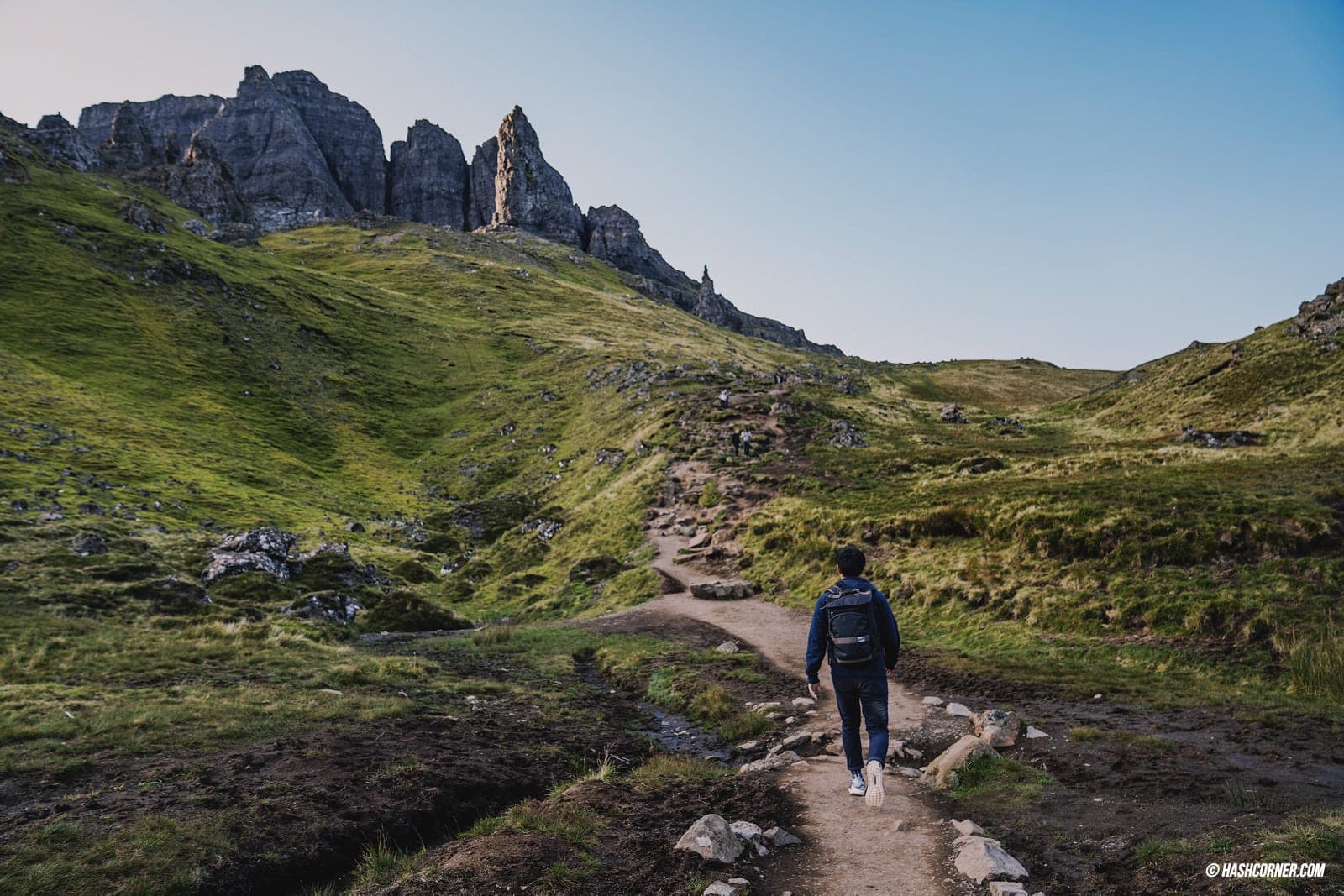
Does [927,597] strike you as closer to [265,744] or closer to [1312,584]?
[1312,584]

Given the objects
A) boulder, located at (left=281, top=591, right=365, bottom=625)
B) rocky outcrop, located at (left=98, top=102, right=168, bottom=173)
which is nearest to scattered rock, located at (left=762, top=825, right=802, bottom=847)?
boulder, located at (left=281, top=591, right=365, bottom=625)

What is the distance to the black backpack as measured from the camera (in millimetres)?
10945

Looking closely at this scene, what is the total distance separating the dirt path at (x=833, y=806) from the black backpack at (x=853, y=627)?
8.33 feet

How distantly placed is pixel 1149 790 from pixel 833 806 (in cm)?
518

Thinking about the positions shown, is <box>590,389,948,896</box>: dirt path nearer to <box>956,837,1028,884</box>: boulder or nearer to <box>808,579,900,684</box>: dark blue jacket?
<box>956,837,1028,884</box>: boulder

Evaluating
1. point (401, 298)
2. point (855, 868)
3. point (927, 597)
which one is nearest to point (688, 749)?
point (855, 868)

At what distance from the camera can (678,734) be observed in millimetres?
18031

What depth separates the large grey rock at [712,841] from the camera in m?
8.88

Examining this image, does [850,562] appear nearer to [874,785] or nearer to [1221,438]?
[874,785]

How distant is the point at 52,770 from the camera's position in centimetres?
1158

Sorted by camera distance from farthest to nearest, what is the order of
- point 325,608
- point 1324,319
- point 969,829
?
point 1324,319 → point 325,608 → point 969,829

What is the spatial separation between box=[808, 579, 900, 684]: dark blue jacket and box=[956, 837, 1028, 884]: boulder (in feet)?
9.35

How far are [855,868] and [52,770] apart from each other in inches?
574

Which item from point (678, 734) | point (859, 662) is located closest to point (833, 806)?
point (859, 662)
